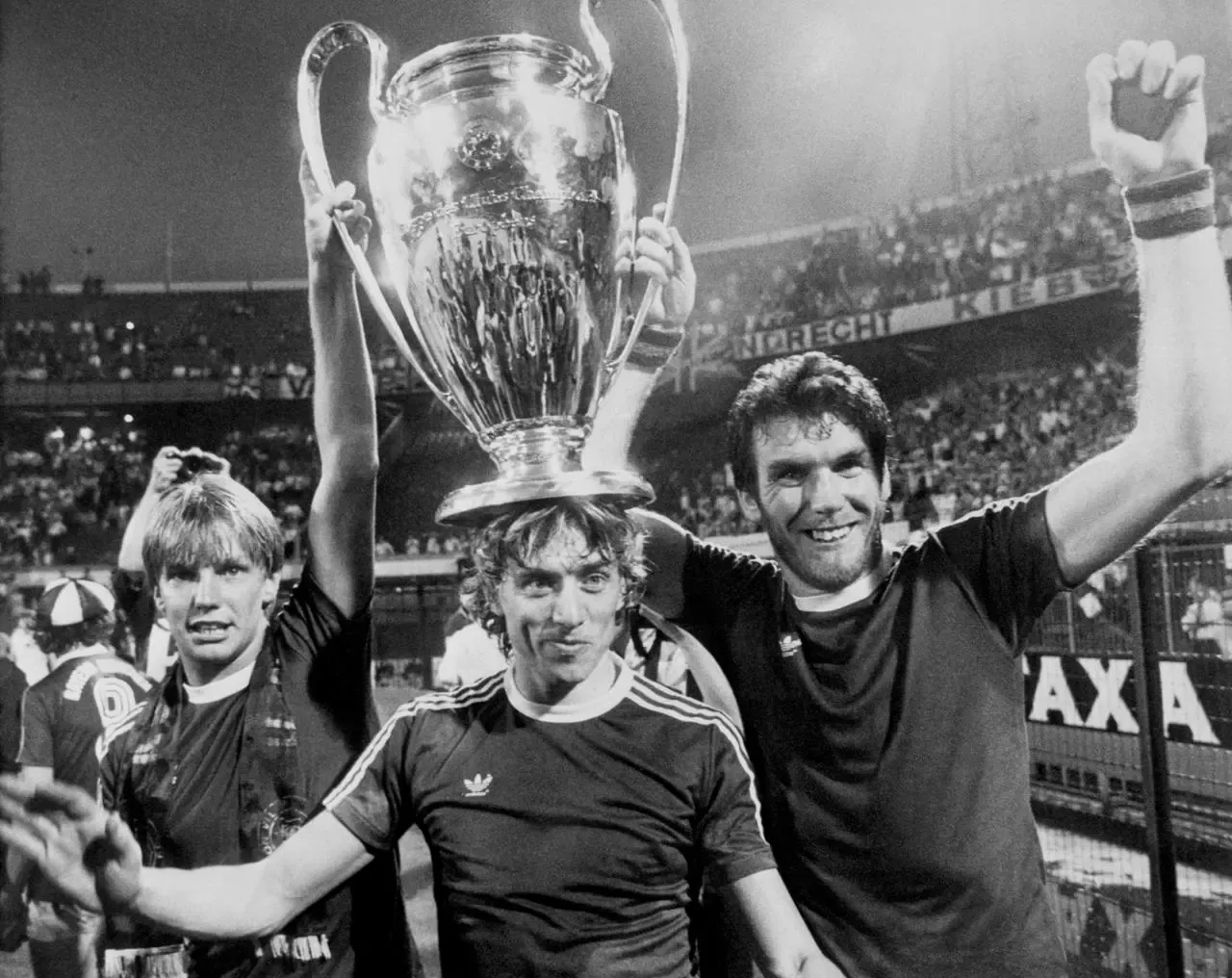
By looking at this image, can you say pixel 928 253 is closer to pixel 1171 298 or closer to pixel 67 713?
pixel 67 713

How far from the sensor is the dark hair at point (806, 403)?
1712 mm

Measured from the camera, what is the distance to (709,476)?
1998 centimetres

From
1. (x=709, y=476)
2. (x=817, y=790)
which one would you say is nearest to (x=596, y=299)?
(x=817, y=790)

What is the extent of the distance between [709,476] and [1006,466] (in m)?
6.35

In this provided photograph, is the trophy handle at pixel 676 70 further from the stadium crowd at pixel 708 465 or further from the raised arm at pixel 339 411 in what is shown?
the stadium crowd at pixel 708 465

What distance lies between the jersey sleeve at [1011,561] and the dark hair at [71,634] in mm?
3399

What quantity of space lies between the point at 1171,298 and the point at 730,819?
101cm

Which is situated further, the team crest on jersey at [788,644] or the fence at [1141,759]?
the fence at [1141,759]

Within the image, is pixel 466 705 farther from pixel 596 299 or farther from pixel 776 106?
pixel 776 106

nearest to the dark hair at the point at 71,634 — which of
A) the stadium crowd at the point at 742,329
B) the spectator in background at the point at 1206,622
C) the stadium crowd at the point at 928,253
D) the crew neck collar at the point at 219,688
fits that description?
the crew neck collar at the point at 219,688

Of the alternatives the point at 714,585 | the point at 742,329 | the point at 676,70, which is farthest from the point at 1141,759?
the point at 742,329

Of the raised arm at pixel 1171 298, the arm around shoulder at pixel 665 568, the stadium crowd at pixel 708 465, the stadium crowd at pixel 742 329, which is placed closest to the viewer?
the raised arm at pixel 1171 298

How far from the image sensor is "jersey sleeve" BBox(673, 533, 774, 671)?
1.85 metres

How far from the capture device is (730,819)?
1.57 m
